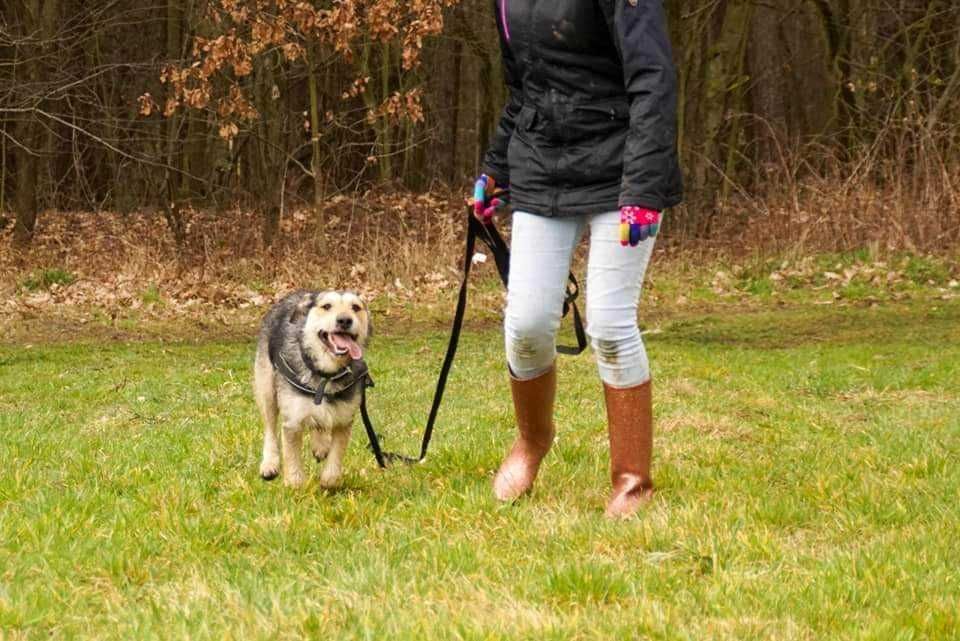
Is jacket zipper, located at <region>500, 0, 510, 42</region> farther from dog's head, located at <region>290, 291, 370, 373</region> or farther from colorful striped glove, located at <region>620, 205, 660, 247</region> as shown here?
dog's head, located at <region>290, 291, 370, 373</region>

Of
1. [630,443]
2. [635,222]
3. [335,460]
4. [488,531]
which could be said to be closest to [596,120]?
[635,222]

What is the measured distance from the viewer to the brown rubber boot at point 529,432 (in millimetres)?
4891

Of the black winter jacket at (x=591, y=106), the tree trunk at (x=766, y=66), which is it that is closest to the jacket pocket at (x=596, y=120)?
the black winter jacket at (x=591, y=106)

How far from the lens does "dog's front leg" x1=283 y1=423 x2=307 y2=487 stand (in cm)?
500

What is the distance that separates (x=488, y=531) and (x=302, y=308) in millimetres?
1460

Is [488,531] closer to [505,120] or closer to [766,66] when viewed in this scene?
[505,120]

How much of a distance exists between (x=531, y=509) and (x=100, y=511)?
1636mm

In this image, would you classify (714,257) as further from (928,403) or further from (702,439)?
(702,439)

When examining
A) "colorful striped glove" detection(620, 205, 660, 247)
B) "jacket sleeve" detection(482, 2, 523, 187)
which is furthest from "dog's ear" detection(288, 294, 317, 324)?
"colorful striped glove" detection(620, 205, 660, 247)

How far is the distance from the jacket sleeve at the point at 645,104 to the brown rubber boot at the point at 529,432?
102 cm

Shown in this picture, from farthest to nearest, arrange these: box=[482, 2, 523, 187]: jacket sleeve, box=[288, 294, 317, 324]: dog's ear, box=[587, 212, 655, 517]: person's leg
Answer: box=[288, 294, 317, 324]: dog's ear
box=[482, 2, 523, 187]: jacket sleeve
box=[587, 212, 655, 517]: person's leg

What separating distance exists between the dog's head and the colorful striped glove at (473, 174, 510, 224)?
656 mm

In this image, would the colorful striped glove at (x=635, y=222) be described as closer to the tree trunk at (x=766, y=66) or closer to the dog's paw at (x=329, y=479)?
the dog's paw at (x=329, y=479)

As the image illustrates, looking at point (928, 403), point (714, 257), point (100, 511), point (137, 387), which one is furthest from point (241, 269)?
point (100, 511)
